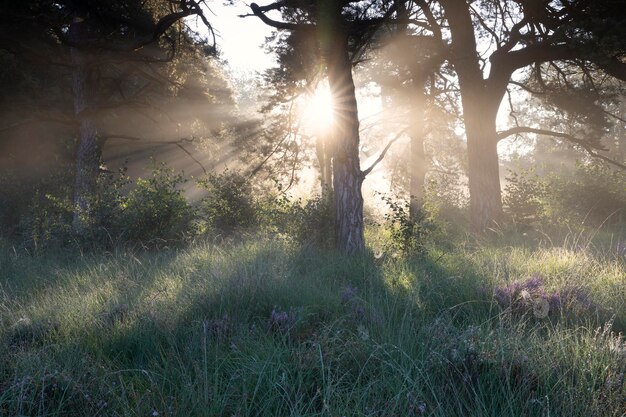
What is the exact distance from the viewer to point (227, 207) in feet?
40.2

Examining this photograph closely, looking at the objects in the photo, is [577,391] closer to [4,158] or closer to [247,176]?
[247,176]

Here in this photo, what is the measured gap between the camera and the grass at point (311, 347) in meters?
2.53

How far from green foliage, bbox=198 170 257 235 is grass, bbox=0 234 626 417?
21.5 feet

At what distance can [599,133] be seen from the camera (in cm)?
1224

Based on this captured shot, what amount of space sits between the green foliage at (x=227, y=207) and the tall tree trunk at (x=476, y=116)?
5636 mm

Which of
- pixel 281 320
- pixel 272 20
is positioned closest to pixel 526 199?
pixel 272 20

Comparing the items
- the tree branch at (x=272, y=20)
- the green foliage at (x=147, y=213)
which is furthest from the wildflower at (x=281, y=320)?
the green foliage at (x=147, y=213)

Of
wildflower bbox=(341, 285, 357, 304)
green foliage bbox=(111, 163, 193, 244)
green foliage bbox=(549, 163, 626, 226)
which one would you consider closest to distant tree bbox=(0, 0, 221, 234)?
green foliage bbox=(111, 163, 193, 244)

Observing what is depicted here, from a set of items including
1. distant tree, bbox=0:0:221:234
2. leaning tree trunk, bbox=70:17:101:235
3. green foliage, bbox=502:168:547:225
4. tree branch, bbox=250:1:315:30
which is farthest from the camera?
green foliage, bbox=502:168:547:225

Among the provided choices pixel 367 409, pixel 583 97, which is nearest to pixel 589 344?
pixel 367 409

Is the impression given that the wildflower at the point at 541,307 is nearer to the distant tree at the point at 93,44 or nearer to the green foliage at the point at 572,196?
the distant tree at the point at 93,44

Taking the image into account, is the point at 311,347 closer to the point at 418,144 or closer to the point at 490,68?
the point at 490,68

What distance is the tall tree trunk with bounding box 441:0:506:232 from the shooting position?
11530 millimetres

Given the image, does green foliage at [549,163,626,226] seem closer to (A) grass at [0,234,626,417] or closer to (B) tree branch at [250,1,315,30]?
(B) tree branch at [250,1,315,30]
